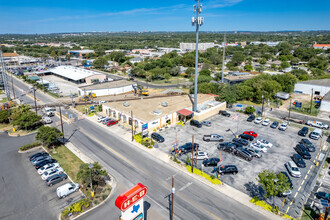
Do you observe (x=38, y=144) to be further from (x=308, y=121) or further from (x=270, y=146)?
(x=308, y=121)

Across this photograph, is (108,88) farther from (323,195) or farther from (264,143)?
(323,195)

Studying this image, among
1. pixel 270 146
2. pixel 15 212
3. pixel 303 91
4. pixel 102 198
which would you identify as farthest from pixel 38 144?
pixel 303 91

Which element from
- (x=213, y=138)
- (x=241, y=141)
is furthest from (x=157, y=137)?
(x=241, y=141)

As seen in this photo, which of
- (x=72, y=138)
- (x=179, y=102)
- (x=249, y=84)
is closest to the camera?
(x=72, y=138)

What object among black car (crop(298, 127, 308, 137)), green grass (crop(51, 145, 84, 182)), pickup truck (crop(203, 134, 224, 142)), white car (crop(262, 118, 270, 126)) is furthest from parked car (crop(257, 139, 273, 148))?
green grass (crop(51, 145, 84, 182))

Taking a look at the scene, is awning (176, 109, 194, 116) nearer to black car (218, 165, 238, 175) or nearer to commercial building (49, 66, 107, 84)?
black car (218, 165, 238, 175)
